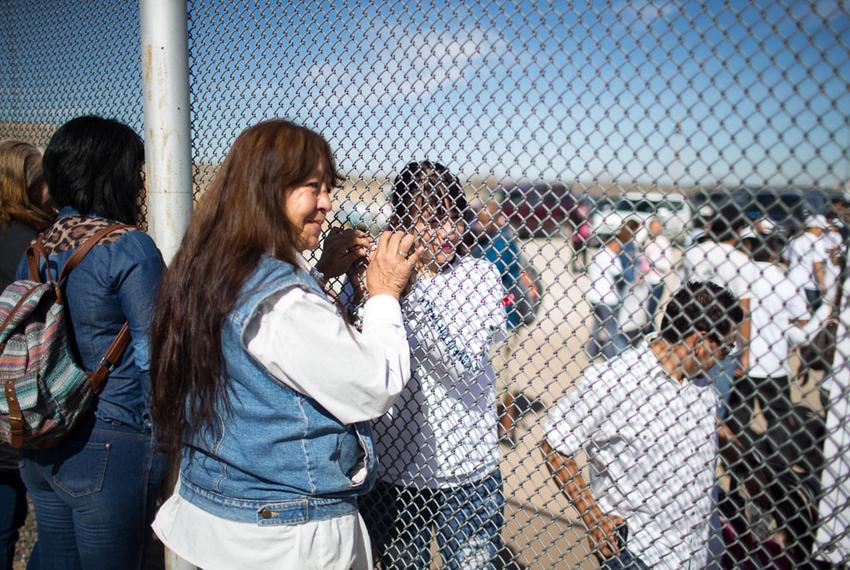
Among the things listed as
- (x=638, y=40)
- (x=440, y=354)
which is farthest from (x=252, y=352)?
(x=638, y=40)

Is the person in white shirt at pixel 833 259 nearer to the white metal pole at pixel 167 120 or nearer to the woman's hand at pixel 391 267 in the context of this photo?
the woman's hand at pixel 391 267

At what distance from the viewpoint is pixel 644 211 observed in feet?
5.17

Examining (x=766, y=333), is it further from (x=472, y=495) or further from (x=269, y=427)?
(x=269, y=427)

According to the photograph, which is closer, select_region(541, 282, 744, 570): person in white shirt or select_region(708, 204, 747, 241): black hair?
select_region(708, 204, 747, 241): black hair

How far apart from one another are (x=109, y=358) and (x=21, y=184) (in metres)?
1.01

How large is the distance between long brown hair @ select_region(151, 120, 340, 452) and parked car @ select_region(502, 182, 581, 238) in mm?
480

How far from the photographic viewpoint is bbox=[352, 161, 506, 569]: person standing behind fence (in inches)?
74.5

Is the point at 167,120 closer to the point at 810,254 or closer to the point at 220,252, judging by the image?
the point at 220,252

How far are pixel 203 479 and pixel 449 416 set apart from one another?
728 millimetres

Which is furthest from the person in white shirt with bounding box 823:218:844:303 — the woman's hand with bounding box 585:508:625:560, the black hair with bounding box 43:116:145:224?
the black hair with bounding box 43:116:145:224

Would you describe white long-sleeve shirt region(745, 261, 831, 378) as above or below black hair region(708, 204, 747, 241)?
below

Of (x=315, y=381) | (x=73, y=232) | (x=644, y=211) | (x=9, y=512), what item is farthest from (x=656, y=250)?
(x=9, y=512)

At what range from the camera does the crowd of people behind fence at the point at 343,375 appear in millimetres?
1470

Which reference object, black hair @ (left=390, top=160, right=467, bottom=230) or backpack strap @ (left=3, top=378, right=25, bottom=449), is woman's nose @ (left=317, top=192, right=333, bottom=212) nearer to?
black hair @ (left=390, top=160, right=467, bottom=230)
